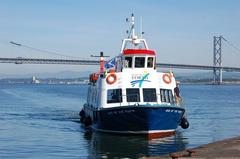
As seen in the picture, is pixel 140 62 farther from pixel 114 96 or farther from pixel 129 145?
pixel 129 145

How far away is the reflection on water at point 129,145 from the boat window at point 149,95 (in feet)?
7.04

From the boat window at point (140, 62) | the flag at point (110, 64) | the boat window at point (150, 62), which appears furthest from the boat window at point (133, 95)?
the flag at point (110, 64)

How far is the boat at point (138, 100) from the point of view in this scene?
28156mm

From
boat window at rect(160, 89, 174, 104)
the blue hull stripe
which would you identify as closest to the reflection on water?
the blue hull stripe

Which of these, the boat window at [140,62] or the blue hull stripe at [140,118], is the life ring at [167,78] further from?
the blue hull stripe at [140,118]

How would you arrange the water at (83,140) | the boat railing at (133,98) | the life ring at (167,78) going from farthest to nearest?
the life ring at (167,78), the boat railing at (133,98), the water at (83,140)

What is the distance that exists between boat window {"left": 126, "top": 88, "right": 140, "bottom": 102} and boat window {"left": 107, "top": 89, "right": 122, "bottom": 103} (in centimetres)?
43

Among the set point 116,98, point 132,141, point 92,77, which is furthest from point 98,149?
point 92,77

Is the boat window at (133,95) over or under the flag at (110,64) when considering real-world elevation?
under

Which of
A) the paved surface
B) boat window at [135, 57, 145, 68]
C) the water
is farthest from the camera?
boat window at [135, 57, 145, 68]

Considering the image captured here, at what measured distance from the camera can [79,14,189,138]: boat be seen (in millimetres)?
28156

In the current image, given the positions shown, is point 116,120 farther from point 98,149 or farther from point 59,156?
point 59,156

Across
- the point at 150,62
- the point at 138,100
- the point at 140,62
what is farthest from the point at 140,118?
the point at 150,62

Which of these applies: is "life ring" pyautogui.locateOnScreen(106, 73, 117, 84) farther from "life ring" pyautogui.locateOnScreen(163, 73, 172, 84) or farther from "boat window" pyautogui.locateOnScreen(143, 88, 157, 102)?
"life ring" pyautogui.locateOnScreen(163, 73, 172, 84)
